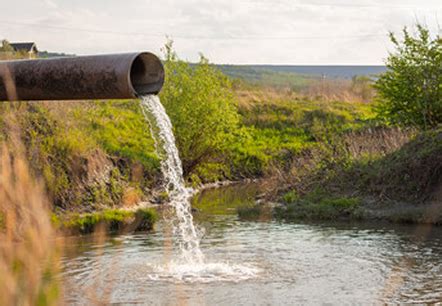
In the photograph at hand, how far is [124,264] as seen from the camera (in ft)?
47.8

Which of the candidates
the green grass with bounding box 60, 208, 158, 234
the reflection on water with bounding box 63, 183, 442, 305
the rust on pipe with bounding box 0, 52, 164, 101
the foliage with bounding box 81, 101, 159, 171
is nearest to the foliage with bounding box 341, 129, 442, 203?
the reflection on water with bounding box 63, 183, 442, 305

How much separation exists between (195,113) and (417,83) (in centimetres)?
966

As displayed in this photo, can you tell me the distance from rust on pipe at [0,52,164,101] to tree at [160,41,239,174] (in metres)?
28.7

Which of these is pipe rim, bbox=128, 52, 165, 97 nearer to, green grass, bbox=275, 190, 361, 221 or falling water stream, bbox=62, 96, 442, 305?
falling water stream, bbox=62, 96, 442, 305

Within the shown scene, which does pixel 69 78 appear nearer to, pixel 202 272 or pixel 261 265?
pixel 202 272

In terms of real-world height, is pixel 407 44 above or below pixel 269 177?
above

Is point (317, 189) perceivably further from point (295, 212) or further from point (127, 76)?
point (127, 76)

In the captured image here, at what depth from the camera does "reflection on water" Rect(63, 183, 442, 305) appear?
1141cm

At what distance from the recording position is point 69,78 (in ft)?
8.82

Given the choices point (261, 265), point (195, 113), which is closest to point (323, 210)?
point (261, 265)

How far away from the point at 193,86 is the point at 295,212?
11.5 metres

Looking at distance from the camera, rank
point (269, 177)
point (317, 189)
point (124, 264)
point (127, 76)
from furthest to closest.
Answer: point (269, 177) < point (317, 189) < point (124, 264) < point (127, 76)

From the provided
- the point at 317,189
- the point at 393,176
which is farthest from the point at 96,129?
the point at 393,176

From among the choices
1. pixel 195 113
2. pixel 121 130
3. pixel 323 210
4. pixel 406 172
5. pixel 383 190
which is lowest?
pixel 323 210
